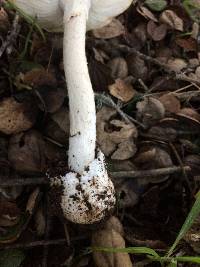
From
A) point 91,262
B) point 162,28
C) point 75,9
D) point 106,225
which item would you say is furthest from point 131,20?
A: point 91,262

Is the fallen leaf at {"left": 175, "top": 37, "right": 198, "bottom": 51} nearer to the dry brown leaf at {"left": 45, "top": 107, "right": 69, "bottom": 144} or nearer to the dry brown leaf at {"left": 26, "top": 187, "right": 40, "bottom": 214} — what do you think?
the dry brown leaf at {"left": 45, "top": 107, "right": 69, "bottom": 144}

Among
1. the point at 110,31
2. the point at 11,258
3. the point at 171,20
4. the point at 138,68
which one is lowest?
the point at 11,258

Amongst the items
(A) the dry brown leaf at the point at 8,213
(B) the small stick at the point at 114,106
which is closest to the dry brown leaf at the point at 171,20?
(B) the small stick at the point at 114,106

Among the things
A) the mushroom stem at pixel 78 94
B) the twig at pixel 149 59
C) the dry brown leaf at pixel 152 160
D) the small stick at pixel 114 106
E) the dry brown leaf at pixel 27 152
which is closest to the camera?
the mushroom stem at pixel 78 94

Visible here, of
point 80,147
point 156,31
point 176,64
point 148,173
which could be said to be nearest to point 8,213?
point 80,147

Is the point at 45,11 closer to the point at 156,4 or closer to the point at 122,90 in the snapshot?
the point at 122,90

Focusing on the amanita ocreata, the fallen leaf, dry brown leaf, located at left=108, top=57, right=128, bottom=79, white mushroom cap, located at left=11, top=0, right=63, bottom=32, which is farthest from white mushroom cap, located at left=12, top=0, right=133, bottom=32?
the fallen leaf

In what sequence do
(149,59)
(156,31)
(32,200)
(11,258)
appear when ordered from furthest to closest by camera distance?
(156,31) → (149,59) → (32,200) → (11,258)

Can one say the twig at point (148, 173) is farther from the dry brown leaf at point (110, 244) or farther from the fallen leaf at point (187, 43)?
the fallen leaf at point (187, 43)
